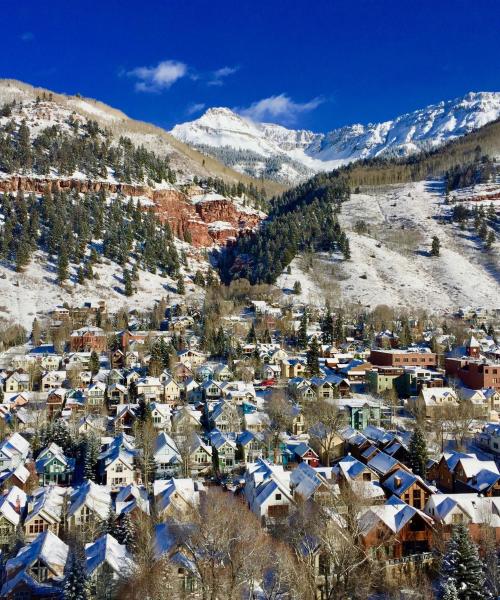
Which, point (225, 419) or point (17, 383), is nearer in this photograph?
point (225, 419)

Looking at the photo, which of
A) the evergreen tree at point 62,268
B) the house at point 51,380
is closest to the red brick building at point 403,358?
the house at point 51,380

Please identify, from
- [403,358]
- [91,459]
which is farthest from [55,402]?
[403,358]

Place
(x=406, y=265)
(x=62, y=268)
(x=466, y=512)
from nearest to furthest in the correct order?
(x=466, y=512)
(x=62, y=268)
(x=406, y=265)

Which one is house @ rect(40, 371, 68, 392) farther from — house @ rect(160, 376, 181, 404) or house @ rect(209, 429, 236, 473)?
house @ rect(209, 429, 236, 473)

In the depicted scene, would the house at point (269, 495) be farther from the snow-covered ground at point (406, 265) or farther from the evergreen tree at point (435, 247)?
the evergreen tree at point (435, 247)

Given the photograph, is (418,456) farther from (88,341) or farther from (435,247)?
(435,247)

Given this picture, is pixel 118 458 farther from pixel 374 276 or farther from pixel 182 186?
pixel 182 186

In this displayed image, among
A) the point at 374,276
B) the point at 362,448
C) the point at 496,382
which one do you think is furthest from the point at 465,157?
the point at 362,448
